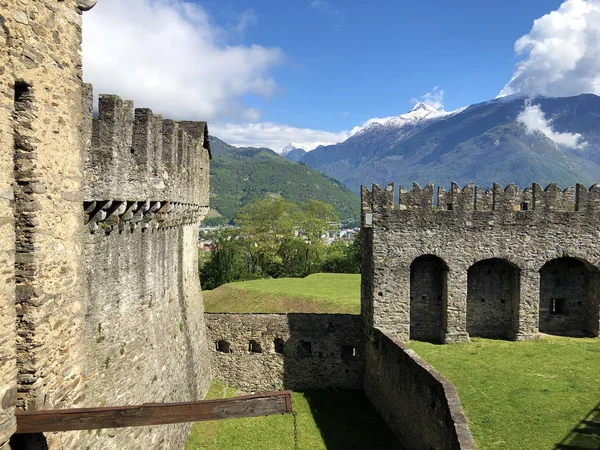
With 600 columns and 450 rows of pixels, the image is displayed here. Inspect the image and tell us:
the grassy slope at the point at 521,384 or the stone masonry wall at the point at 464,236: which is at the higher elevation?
the stone masonry wall at the point at 464,236

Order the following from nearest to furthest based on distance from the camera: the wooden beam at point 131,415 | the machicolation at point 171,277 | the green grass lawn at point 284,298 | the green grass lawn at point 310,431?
the wooden beam at point 131,415, the machicolation at point 171,277, the green grass lawn at point 310,431, the green grass lawn at point 284,298

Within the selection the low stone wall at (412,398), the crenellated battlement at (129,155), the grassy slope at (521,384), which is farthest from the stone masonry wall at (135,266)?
the grassy slope at (521,384)

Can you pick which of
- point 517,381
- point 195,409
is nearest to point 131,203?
point 195,409

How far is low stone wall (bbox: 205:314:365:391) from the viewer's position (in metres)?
22.9

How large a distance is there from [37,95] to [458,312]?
19144 mm

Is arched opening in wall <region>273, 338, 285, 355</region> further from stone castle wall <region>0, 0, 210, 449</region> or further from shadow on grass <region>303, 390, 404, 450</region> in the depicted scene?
stone castle wall <region>0, 0, 210, 449</region>

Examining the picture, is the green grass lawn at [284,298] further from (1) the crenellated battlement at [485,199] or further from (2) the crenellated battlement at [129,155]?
(2) the crenellated battlement at [129,155]

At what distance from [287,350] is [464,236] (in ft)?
33.5

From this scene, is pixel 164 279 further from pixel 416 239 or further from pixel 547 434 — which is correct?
pixel 547 434

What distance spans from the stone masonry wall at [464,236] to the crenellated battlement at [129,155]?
Result: 29.6 ft

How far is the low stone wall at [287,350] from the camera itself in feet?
75.1

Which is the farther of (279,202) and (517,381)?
(279,202)

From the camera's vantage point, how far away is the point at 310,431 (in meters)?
19.0

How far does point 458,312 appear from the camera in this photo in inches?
833
